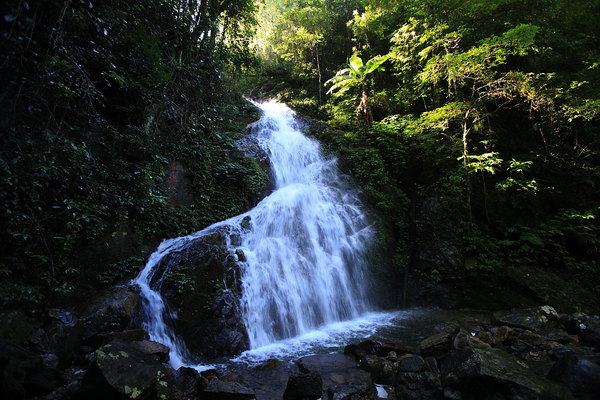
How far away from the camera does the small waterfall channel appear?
235 inches

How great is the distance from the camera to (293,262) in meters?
7.57

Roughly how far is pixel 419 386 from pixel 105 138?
310 inches

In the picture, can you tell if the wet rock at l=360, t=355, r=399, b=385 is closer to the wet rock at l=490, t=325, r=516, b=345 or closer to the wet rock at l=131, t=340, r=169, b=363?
the wet rock at l=490, t=325, r=516, b=345

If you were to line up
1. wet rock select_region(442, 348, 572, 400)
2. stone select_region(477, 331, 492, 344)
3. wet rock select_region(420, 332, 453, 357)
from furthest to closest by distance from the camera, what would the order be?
stone select_region(477, 331, 492, 344), wet rock select_region(420, 332, 453, 357), wet rock select_region(442, 348, 572, 400)

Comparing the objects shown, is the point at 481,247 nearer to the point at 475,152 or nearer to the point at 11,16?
the point at 475,152

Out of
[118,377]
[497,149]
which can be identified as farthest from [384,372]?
[497,149]

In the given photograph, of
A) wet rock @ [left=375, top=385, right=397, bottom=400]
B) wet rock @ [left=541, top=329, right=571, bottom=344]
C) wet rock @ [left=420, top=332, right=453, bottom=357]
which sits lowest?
wet rock @ [left=541, top=329, right=571, bottom=344]

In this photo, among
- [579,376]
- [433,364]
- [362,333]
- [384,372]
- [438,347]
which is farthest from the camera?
[362,333]

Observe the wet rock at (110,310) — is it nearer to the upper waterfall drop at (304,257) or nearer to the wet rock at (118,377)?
the wet rock at (118,377)

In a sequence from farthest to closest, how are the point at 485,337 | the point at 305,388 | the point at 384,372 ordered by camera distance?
the point at 485,337 → the point at 384,372 → the point at 305,388

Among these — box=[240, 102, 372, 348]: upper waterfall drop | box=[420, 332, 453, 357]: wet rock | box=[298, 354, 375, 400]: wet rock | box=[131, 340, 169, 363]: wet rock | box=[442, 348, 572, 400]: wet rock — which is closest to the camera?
box=[442, 348, 572, 400]: wet rock

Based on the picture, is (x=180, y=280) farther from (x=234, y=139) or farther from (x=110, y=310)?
(x=234, y=139)

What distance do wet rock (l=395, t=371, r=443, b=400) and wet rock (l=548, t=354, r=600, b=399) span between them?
53.6 inches

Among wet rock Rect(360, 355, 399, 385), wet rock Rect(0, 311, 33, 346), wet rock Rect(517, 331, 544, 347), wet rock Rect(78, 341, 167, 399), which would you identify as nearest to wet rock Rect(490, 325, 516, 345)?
wet rock Rect(517, 331, 544, 347)
